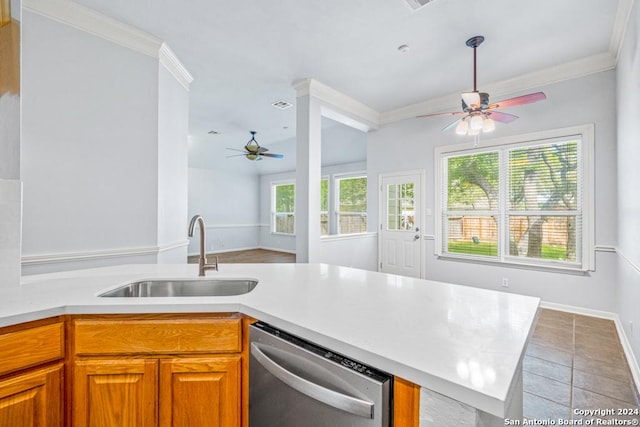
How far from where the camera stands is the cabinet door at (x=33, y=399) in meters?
1.00

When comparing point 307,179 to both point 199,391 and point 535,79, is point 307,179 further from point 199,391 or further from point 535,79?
point 535,79

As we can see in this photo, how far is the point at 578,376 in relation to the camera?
2.17m

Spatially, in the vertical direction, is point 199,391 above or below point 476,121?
below

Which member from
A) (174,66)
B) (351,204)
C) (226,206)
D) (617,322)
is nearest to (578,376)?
(617,322)

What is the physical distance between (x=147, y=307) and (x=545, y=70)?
15.6 ft

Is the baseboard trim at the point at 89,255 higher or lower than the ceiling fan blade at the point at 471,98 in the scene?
lower

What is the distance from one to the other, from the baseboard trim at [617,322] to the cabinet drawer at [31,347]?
11.1 ft

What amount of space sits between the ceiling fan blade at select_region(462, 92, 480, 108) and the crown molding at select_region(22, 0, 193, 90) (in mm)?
3124

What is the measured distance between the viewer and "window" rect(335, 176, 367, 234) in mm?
6996

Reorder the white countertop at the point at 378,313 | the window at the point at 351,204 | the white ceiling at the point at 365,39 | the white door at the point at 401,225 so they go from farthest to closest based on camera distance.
→ the window at the point at 351,204, the white door at the point at 401,225, the white ceiling at the point at 365,39, the white countertop at the point at 378,313

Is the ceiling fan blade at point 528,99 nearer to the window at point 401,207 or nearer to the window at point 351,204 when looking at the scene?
the window at point 401,207

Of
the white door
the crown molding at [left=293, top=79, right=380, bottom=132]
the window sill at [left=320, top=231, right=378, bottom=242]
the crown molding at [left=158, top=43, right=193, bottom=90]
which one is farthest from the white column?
the white door

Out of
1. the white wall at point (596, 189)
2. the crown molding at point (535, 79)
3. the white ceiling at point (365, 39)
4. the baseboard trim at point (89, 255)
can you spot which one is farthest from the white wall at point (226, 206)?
the white wall at point (596, 189)

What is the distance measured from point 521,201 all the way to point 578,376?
234 centimetres
